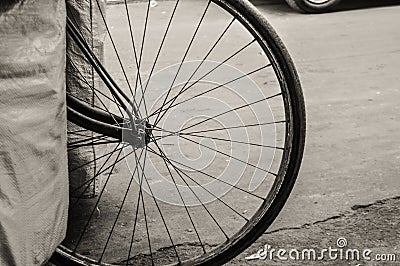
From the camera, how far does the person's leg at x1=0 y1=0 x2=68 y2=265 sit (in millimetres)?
1691

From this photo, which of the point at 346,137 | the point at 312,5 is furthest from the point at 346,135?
the point at 312,5

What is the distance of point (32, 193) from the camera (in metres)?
1.79

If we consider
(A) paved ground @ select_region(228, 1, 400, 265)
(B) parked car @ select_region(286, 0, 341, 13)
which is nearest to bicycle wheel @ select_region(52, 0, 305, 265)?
(A) paved ground @ select_region(228, 1, 400, 265)

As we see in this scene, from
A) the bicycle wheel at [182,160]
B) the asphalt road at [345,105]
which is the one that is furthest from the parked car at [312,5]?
the bicycle wheel at [182,160]

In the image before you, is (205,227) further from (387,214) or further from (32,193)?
(32,193)

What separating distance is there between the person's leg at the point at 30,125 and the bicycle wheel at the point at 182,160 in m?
0.27

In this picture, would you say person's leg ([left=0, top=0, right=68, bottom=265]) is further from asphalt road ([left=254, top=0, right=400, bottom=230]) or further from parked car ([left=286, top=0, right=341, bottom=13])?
parked car ([left=286, top=0, right=341, bottom=13])

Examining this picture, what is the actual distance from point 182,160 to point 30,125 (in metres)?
1.39

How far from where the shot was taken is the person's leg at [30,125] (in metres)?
1.69

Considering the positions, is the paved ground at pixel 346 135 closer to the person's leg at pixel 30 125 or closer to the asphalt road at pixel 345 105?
the asphalt road at pixel 345 105

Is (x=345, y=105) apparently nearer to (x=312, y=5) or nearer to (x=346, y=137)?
(x=346, y=137)

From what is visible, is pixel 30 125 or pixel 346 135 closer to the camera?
pixel 30 125

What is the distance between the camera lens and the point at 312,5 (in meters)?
5.55

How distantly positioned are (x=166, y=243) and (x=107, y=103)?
20.6 inches
